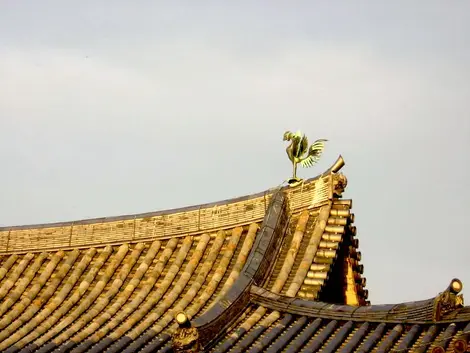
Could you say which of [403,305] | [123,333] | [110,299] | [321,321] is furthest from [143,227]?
[403,305]


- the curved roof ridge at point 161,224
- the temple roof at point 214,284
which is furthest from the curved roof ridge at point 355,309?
the curved roof ridge at point 161,224

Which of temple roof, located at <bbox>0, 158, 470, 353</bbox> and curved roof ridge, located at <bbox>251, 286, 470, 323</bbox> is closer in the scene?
curved roof ridge, located at <bbox>251, 286, 470, 323</bbox>

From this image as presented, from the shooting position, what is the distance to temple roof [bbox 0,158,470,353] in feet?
45.4

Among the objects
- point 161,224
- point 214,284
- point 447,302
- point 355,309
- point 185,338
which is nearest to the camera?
point 447,302

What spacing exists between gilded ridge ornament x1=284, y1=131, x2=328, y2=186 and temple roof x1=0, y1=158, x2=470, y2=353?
1.01ft

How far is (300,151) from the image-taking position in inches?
674

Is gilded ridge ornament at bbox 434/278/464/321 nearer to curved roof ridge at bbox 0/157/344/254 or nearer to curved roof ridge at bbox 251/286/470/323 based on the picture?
curved roof ridge at bbox 251/286/470/323

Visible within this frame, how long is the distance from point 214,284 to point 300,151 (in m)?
2.56

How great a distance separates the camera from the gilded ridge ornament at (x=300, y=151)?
17.1 m

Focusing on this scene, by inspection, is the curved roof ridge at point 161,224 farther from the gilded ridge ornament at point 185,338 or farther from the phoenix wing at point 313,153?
the gilded ridge ornament at point 185,338

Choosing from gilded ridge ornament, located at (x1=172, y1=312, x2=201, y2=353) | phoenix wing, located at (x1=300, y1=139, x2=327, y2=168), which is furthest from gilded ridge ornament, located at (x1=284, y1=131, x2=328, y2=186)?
gilded ridge ornament, located at (x1=172, y1=312, x2=201, y2=353)

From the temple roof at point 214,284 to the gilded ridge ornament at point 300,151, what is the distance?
0.31 m

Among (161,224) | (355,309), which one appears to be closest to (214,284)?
(161,224)

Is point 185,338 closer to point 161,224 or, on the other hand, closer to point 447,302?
point 447,302
